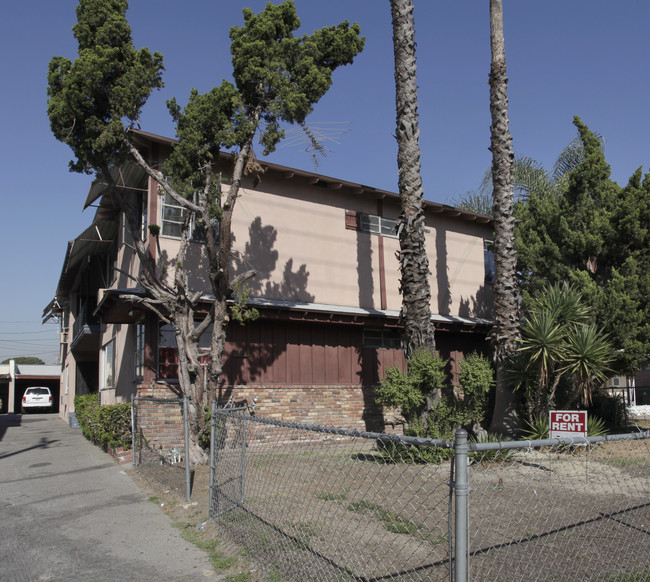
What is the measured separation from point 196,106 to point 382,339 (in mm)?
8263

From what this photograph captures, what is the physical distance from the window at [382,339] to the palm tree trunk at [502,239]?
12.0 feet

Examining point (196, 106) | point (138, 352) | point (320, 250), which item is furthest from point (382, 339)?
point (196, 106)

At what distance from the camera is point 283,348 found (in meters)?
14.4

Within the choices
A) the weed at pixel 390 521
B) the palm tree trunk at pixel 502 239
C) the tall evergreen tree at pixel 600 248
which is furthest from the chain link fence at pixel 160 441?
the tall evergreen tree at pixel 600 248

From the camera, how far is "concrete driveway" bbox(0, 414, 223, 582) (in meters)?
5.59

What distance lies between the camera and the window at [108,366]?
17422mm

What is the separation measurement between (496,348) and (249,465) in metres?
6.64

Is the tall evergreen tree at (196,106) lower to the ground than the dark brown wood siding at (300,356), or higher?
higher

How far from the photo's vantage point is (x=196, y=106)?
10508 millimetres

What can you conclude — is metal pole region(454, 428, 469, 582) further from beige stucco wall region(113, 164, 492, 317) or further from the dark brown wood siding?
beige stucco wall region(113, 164, 492, 317)

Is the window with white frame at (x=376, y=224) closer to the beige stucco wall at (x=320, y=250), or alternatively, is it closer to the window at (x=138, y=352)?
the beige stucco wall at (x=320, y=250)

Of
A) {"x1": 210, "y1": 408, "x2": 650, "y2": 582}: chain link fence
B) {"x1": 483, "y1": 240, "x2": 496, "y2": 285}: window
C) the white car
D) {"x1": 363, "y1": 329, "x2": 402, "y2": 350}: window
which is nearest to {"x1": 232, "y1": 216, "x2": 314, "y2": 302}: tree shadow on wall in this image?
{"x1": 363, "y1": 329, "x2": 402, "y2": 350}: window

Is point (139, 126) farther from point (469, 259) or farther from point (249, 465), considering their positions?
point (469, 259)

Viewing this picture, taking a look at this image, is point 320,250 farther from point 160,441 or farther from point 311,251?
point 160,441
